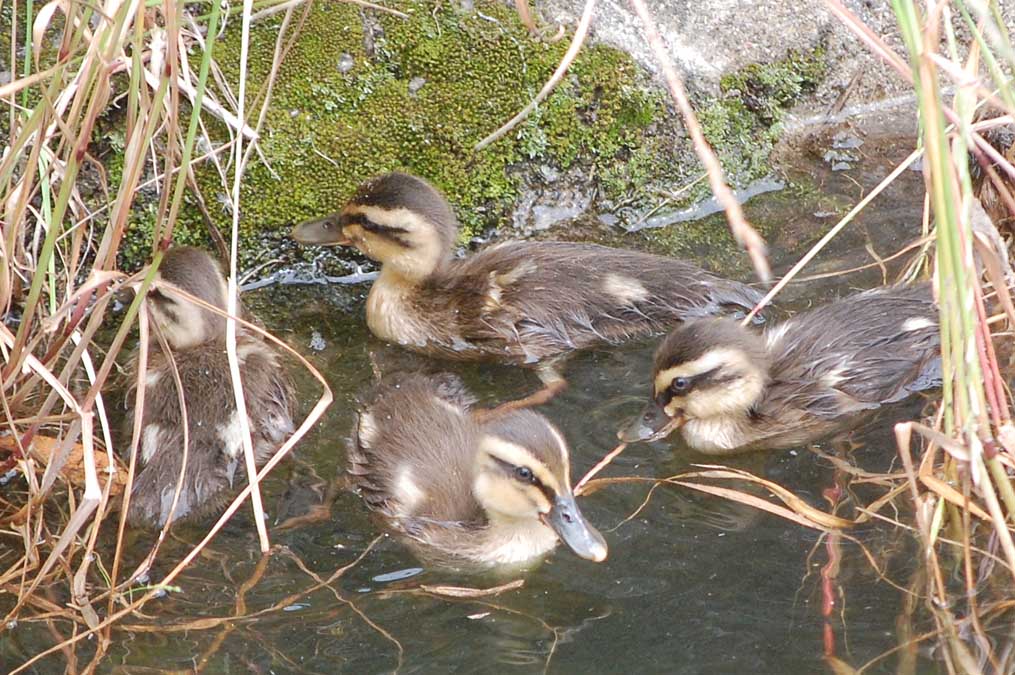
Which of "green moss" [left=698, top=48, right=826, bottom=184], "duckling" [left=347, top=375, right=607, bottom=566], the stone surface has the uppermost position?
the stone surface

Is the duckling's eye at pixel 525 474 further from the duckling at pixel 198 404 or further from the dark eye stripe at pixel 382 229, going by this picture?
the dark eye stripe at pixel 382 229

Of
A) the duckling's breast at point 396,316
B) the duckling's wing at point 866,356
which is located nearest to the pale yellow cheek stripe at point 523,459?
the duckling's wing at point 866,356

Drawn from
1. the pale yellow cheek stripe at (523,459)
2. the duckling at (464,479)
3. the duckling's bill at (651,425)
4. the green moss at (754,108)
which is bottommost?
the duckling at (464,479)

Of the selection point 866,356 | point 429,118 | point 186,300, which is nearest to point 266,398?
point 186,300

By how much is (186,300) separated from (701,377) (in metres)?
1.54

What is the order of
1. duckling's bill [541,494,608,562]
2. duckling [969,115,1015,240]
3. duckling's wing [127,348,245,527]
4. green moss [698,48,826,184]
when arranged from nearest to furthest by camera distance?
duckling's bill [541,494,608,562]
duckling's wing [127,348,245,527]
duckling [969,115,1015,240]
green moss [698,48,826,184]

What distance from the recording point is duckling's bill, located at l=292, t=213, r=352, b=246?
4.55 m

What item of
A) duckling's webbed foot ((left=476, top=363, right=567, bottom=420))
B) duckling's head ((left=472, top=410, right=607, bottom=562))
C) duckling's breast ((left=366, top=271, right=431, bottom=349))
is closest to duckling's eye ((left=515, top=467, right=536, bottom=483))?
duckling's head ((left=472, top=410, right=607, bottom=562))

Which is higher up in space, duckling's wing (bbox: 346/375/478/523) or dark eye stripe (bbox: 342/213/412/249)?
dark eye stripe (bbox: 342/213/412/249)

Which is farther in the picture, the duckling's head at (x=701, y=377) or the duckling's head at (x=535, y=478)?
the duckling's head at (x=701, y=377)

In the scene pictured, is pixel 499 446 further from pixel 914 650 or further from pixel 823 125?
pixel 823 125

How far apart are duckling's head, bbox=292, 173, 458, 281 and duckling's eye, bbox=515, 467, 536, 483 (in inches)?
51.6

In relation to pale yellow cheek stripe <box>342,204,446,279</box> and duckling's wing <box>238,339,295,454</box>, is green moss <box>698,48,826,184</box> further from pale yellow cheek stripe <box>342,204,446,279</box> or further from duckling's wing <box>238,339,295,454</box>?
duckling's wing <box>238,339,295,454</box>

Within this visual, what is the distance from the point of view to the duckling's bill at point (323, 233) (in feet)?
14.9
